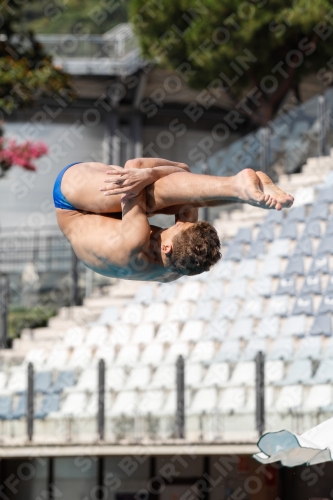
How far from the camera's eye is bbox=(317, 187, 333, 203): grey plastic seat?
48.8 feet

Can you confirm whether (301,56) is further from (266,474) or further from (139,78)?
(266,474)

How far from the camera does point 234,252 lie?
15719mm

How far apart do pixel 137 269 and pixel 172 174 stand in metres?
0.56

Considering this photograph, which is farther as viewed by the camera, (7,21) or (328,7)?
(328,7)

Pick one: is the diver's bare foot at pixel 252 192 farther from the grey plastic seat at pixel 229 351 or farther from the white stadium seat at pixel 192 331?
the white stadium seat at pixel 192 331

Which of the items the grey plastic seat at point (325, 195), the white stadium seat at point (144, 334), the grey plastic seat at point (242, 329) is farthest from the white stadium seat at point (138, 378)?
the grey plastic seat at point (325, 195)

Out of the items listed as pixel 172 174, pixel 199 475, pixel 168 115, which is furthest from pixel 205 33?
pixel 172 174

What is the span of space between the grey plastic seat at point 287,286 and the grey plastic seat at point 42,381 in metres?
3.24

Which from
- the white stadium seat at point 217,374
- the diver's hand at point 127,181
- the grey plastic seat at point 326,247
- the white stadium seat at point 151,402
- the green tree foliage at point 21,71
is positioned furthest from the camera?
the green tree foliage at point 21,71

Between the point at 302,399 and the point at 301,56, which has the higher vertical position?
the point at 301,56

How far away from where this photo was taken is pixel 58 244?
19.4 meters

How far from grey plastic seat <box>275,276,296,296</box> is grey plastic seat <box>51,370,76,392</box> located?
290cm

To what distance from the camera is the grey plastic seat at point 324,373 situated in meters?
11.5

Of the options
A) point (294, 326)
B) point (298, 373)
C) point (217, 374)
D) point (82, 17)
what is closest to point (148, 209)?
point (298, 373)
